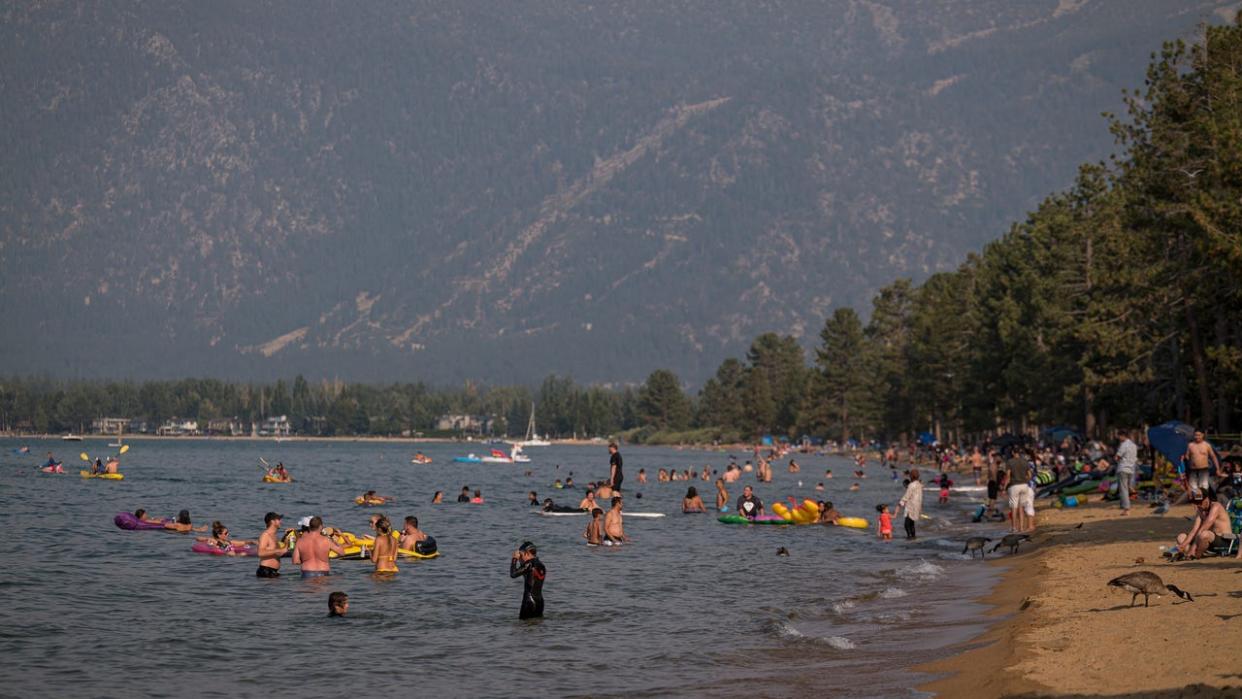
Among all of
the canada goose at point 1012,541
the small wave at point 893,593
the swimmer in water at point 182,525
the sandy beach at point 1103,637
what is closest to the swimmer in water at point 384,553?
the small wave at point 893,593

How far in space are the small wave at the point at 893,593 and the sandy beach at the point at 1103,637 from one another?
2.07m

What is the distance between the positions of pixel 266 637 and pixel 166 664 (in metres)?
2.63

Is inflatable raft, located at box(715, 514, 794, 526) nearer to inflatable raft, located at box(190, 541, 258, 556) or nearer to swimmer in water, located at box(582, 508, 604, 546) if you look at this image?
swimmer in water, located at box(582, 508, 604, 546)

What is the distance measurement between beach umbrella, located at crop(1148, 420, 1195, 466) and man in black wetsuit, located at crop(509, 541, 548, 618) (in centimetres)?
2601

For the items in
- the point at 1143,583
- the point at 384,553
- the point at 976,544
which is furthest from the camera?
the point at 976,544

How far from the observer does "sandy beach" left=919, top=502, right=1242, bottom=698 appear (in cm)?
1719

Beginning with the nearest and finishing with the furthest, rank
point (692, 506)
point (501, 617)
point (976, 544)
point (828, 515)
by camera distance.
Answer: point (501, 617) < point (976, 544) < point (828, 515) < point (692, 506)

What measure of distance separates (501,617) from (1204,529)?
13571mm

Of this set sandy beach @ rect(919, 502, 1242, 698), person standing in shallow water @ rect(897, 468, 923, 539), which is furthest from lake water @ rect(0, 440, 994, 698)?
person standing in shallow water @ rect(897, 468, 923, 539)

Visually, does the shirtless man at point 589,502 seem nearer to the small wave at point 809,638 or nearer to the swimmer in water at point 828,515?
the swimmer in water at point 828,515

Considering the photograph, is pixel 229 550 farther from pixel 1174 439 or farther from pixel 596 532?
pixel 1174 439

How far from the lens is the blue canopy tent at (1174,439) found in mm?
45812

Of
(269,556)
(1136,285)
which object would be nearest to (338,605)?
(269,556)

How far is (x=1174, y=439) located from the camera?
4631 cm
